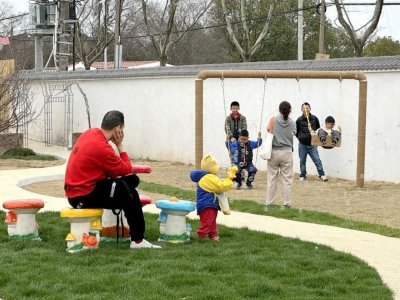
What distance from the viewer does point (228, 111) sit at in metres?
19.3

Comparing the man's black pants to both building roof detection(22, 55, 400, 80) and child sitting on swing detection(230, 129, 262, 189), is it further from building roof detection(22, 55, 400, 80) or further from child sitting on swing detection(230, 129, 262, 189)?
building roof detection(22, 55, 400, 80)

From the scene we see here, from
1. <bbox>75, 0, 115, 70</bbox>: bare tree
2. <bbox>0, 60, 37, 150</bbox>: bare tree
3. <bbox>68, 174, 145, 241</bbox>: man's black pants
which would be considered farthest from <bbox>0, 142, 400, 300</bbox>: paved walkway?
<bbox>75, 0, 115, 70</bbox>: bare tree

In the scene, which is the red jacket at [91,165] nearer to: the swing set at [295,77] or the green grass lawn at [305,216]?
the green grass lawn at [305,216]

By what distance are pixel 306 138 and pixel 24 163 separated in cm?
776

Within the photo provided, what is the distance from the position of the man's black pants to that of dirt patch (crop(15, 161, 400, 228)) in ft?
13.3

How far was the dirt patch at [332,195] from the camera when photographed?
12.1 metres

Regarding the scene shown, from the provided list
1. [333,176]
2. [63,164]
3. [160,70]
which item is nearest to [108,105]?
[160,70]

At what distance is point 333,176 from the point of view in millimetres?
17094

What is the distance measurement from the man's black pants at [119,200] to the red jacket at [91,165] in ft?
0.21

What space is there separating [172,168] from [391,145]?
608cm

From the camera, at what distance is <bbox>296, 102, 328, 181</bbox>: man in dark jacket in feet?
52.5

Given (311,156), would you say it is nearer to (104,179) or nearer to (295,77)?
(295,77)

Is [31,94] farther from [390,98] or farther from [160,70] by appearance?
[390,98]

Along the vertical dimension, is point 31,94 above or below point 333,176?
above
